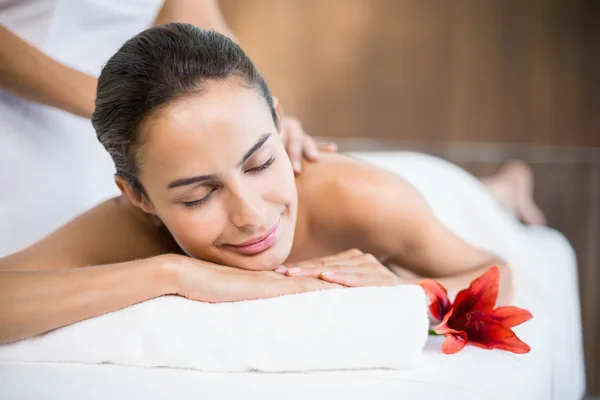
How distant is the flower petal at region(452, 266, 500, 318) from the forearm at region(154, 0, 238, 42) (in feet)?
3.04

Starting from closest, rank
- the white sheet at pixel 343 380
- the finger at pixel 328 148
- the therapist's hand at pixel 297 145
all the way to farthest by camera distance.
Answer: the white sheet at pixel 343 380
the therapist's hand at pixel 297 145
the finger at pixel 328 148

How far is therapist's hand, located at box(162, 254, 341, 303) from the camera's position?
100 centimetres

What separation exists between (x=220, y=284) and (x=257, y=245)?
11 cm

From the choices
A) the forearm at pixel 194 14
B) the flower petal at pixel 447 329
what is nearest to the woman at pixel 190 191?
the flower petal at pixel 447 329

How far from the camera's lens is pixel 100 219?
4.34 feet

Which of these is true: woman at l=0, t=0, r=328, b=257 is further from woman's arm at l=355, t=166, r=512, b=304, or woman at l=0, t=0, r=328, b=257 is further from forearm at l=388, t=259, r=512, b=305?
forearm at l=388, t=259, r=512, b=305

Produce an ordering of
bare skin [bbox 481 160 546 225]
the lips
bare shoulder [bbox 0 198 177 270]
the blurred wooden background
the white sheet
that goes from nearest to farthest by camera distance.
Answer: the white sheet → the lips → bare shoulder [bbox 0 198 177 270] → bare skin [bbox 481 160 546 225] → the blurred wooden background

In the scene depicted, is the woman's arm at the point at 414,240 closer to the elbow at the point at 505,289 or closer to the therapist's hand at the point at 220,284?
the elbow at the point at 505,289

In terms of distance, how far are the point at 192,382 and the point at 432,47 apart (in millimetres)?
2682

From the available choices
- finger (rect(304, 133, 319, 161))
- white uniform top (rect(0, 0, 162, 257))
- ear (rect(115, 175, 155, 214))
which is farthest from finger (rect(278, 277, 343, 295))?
white uniform top (rect(0, 0, 162, 257))

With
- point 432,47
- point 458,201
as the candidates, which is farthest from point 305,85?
point 458,201

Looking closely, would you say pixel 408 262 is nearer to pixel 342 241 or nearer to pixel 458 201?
pixel 342 241

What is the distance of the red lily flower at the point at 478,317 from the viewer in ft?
3.22

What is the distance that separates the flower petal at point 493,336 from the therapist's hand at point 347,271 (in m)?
0.14
